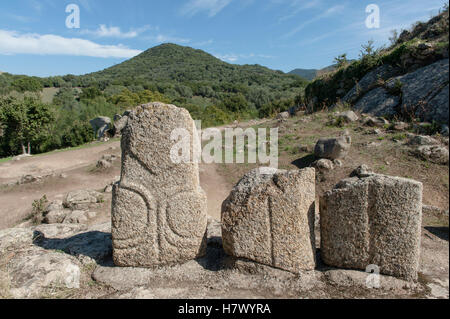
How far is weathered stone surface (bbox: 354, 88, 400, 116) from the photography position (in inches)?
374

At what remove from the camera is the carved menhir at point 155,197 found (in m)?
2.92

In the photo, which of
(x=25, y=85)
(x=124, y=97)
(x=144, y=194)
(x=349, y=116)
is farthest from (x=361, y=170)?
(x=25, y=85)

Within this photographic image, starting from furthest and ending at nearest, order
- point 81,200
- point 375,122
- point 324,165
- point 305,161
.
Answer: point 375,122
point 305,161
point 324,165
point 81,200

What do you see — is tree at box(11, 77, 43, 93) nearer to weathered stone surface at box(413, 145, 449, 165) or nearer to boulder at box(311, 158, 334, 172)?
boulder at box(311, 158, 334, 172)

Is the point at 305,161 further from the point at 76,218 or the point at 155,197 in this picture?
the point at 76,218

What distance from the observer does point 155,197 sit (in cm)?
302

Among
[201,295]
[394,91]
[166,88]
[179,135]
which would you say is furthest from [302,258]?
[166,88]

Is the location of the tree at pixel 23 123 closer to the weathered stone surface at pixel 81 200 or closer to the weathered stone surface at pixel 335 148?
the weathered stone surface at pixel 81 200

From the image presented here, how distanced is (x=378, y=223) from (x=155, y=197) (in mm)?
2308

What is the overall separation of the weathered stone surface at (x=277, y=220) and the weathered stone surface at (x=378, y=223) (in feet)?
0.90

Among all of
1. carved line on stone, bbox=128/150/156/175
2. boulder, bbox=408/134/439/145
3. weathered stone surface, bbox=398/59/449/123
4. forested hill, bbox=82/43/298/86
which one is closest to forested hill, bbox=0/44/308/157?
forested hill, bbox=82/43/298/86

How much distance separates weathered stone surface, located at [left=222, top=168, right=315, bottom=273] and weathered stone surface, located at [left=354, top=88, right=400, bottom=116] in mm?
8540

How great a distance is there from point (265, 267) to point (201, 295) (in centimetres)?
71
